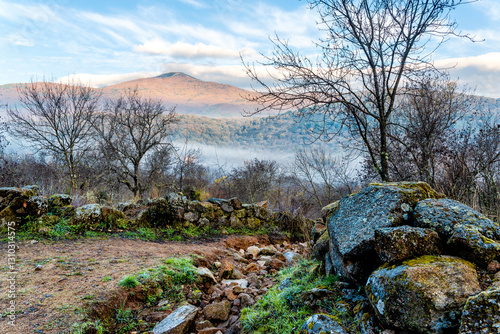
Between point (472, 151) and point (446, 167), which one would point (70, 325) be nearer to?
point (446, 167)

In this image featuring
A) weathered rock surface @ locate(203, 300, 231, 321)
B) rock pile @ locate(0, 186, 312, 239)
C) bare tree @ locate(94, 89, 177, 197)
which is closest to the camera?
weathered rock surface @ locate(203, 300, 231, 321)

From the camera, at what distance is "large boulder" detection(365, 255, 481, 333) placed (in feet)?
6.26

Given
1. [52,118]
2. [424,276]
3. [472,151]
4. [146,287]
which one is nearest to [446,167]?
[472,151]

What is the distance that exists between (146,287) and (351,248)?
317 centimetres

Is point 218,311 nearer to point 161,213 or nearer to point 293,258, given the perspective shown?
point 293,258

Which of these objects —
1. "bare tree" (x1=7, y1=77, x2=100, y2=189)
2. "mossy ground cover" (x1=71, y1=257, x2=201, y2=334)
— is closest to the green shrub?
"mossy ground cover" (x1=71, y1=257, x2=201, y2=334)

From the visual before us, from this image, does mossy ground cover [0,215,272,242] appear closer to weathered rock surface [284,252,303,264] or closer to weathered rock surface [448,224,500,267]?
weathered rock surface [284,252,303,264]

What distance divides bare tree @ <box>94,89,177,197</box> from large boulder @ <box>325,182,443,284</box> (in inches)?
681

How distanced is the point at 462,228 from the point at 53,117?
2060 centimetres

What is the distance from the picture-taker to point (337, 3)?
5355mm

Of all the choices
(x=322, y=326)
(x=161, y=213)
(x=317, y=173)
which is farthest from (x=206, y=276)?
(x=317, y=173)

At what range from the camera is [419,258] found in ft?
7.67

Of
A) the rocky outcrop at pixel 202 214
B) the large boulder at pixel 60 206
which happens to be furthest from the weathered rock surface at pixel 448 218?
the large boulder at pixel 60 206

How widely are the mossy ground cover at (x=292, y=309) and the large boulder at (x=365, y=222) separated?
1.03 ft
